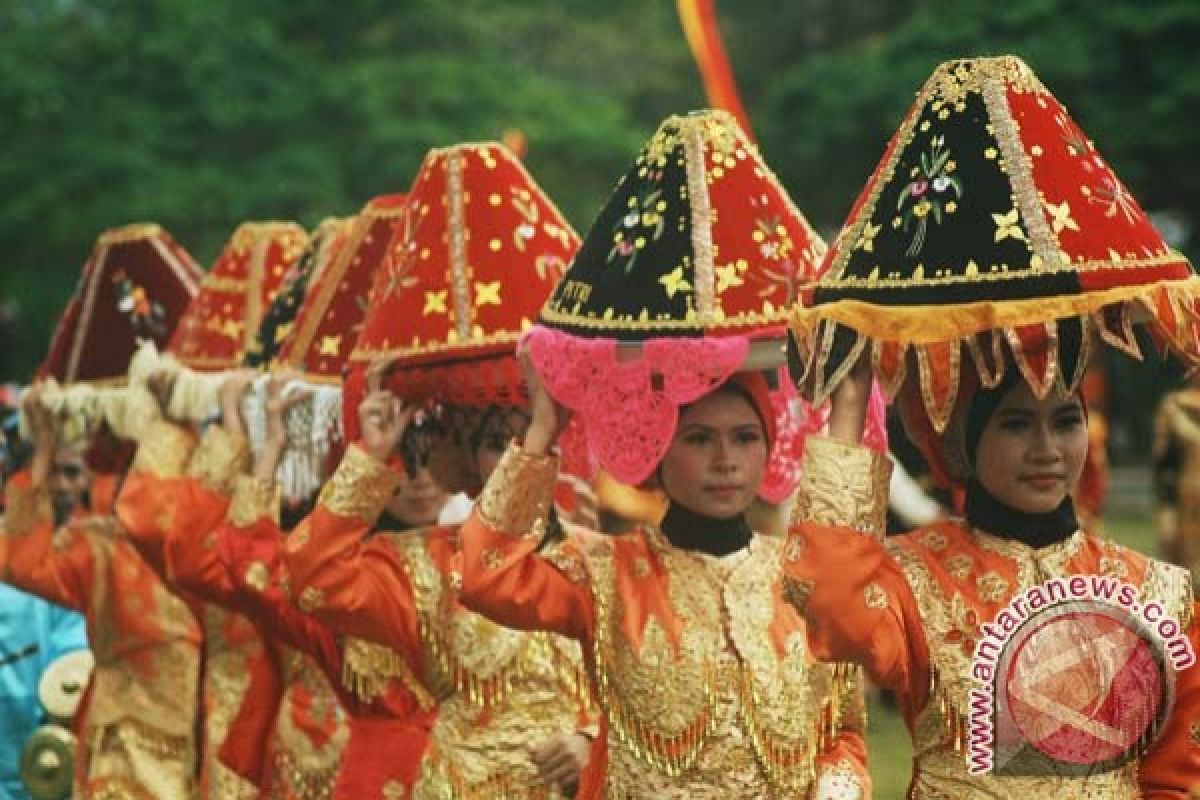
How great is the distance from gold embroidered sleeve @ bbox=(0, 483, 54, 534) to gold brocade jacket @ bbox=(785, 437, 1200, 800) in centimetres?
376

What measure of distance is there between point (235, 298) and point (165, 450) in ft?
4.24

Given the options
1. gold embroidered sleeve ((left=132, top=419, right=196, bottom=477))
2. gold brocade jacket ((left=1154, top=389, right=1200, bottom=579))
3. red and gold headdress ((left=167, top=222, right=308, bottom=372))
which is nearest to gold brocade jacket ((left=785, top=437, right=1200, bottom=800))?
gold embroidered sleeve ((left=132, top=419, right=196, bottom=477))

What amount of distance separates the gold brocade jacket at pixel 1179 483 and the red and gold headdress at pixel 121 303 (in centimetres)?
649

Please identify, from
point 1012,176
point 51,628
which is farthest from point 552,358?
point 51,628

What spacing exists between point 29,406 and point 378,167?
1587 cm

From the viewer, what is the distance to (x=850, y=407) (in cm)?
438

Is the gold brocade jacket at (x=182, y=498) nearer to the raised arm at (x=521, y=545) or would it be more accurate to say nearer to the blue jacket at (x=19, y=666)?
the blue jacket at (x=19, y=666)

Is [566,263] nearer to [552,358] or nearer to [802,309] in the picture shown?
[552,358]

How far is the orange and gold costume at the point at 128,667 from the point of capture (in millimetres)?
7742

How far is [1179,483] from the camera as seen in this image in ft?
46.0

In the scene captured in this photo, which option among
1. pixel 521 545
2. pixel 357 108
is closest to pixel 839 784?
pixel 521 545

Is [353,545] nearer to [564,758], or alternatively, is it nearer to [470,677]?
[470,677]

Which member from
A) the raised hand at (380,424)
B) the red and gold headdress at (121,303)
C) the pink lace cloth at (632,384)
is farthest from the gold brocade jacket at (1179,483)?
the pink lace cloth at (632,384)

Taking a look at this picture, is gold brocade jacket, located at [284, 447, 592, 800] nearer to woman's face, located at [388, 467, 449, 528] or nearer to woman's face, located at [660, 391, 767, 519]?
woman's face, located at [388, 467, 449, 528]
